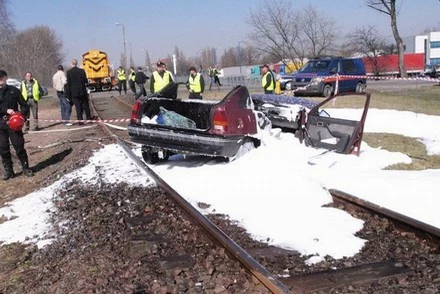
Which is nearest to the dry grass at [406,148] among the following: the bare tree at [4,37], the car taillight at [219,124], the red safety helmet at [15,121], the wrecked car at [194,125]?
the wrecked car at [194,125]

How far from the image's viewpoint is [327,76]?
22.4 metres

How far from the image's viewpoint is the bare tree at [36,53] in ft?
175

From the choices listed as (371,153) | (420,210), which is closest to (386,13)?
(371,153)

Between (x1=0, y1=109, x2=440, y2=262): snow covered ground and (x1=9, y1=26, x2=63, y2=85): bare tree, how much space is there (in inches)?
1846

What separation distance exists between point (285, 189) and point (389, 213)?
1604 mm

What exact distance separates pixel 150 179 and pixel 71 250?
2.80 metres

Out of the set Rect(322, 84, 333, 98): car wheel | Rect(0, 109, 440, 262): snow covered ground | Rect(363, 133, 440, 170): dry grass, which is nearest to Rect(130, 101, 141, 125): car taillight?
Rect(0, 109, 440, 262): snow covered ground

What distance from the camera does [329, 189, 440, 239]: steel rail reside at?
15.7ft

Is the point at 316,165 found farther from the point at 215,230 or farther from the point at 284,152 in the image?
the point at 215,230

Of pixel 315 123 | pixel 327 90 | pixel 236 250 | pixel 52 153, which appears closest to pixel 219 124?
pixel 315 123

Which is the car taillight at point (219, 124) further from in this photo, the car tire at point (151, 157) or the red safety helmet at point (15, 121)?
the red safety helmet at point (15, 121)

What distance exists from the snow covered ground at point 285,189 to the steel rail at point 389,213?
20 centimetres

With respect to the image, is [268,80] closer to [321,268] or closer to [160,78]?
[160,78]

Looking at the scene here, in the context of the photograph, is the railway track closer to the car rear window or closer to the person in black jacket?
the person in black jacket
